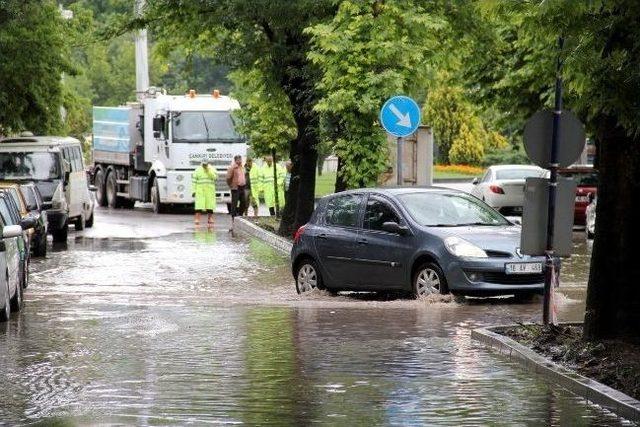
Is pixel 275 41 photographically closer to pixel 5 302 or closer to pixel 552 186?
pixel 5 302

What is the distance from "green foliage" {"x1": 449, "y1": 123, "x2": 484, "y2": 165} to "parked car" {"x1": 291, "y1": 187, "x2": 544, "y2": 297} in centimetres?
5226

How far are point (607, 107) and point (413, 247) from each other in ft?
26.3

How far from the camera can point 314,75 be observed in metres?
30.5

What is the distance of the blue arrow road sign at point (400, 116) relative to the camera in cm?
2483

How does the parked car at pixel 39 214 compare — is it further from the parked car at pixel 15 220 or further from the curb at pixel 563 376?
the curb at pixel 563 376

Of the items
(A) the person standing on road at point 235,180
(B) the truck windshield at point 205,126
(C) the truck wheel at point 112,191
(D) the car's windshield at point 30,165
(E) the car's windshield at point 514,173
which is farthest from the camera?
→ (C) the truck wheel at point 112,191

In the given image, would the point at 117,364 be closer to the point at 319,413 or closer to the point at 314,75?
the point at 319,413

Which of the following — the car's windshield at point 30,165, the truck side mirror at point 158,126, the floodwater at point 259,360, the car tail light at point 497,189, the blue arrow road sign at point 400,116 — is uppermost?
the truck side mirror at point 158,126

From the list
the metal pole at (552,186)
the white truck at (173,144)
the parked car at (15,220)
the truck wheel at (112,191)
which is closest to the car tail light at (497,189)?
the white truck at (173,144)

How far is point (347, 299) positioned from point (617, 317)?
762cm

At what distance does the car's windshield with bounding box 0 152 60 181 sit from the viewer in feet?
109

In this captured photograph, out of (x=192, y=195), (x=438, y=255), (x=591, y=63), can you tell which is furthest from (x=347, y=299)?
(x=192, y=195)

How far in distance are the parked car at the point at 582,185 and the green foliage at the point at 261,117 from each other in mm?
6738

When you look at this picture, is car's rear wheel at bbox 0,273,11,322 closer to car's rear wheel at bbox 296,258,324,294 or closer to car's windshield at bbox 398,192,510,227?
car's rear wheel at bbox 296,258,324,294
